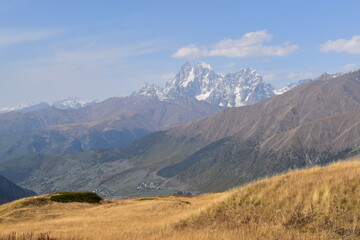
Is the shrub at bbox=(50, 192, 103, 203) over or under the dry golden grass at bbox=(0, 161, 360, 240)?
under

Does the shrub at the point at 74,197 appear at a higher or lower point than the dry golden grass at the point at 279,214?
lower

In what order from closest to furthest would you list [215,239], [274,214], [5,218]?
[215,239] < [274,214] < [5,218]

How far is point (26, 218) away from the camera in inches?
1432

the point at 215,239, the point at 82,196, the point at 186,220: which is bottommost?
the point at 82,196

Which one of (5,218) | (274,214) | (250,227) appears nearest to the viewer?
(250,227)

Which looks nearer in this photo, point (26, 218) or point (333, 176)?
point (333, 176)

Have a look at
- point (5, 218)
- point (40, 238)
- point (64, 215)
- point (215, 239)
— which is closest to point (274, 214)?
point (215, 239)

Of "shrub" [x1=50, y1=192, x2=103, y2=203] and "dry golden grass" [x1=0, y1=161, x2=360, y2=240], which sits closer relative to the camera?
"dry golden grass" [x1=0, y1=161, x2=360, y2=240]

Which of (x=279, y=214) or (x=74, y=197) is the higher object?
(x=279, y=214)

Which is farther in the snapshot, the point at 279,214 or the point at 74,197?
the point at 74,197

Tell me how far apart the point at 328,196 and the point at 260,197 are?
154 inches

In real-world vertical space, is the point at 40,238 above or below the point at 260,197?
above

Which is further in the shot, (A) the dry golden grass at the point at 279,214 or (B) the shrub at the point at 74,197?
(B) the shrub at the point at 74,197

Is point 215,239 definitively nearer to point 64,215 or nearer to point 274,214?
point 274,214
